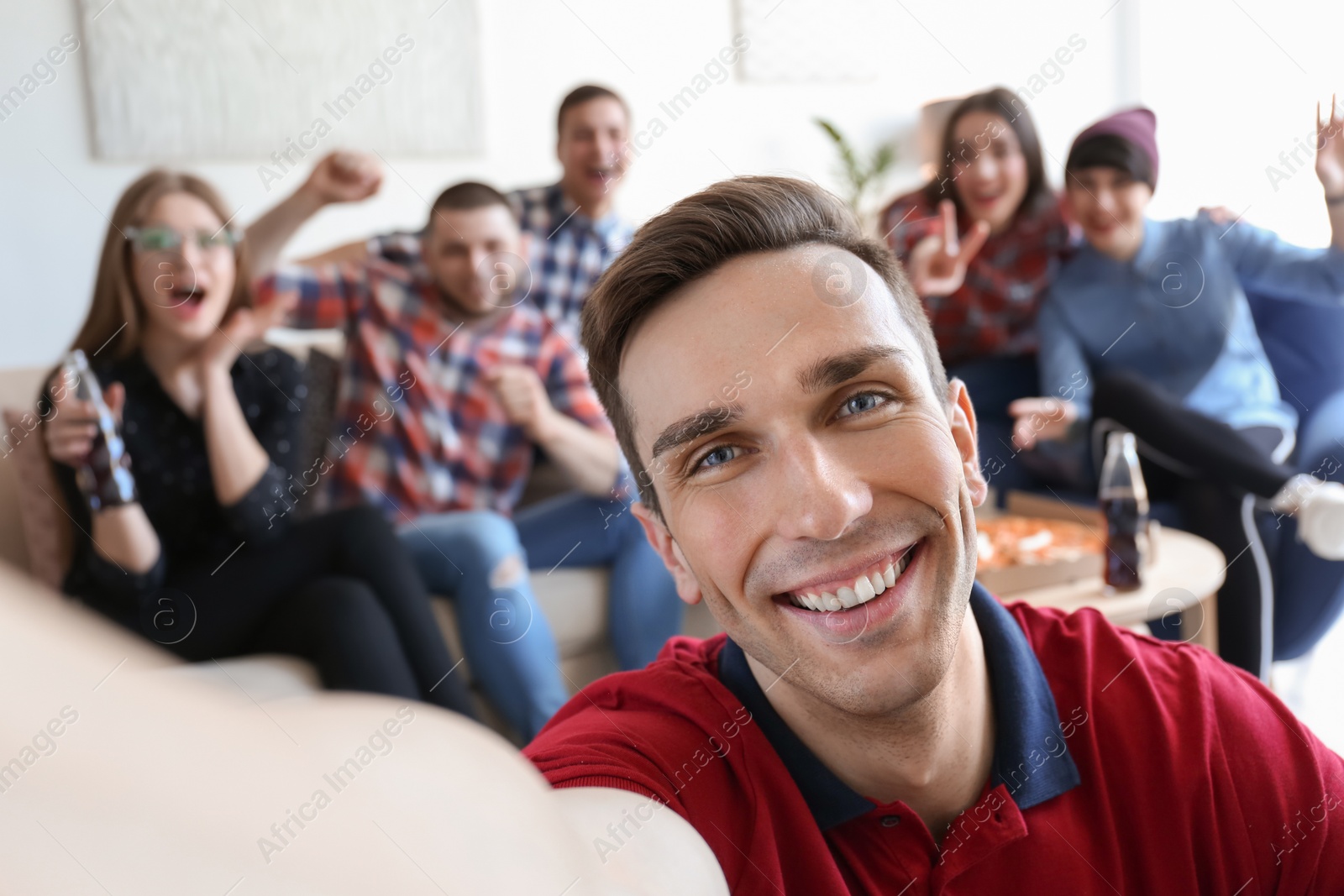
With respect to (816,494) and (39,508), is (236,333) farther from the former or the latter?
(816,494)

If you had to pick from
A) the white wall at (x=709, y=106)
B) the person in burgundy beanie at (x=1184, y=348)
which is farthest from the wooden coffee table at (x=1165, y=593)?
the white wall at (x=709, y=106)

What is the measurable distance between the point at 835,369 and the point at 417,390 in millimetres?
1669

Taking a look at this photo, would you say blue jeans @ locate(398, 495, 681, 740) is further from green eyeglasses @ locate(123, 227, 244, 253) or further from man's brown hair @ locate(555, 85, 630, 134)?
man's brown hair @ locate(555, 85, 630, 134)

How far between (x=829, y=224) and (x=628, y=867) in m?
0.59

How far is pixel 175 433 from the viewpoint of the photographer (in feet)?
6.52

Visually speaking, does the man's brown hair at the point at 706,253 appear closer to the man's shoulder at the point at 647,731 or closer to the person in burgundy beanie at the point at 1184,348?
the man's shoulder at the point at 647,731

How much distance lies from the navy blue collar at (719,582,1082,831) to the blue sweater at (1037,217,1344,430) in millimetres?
2023

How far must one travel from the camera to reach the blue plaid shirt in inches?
110

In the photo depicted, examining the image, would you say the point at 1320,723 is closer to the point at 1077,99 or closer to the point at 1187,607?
the point at 1187,607

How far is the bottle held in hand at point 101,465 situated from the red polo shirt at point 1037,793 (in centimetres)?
137

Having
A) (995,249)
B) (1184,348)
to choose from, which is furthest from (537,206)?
(1184,348)

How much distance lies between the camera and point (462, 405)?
2.33 m

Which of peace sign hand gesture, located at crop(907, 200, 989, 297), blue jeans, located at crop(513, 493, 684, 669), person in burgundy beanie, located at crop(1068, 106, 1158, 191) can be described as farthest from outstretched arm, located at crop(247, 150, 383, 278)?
person in burgundy beanie, located at crop(1068, 106, 1158, 191)

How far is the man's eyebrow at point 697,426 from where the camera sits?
2.55ft
